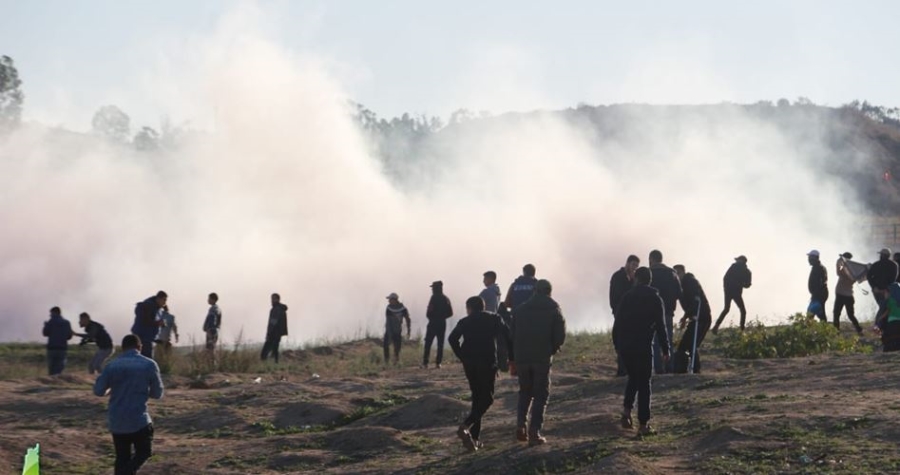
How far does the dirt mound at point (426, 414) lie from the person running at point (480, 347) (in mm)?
3719

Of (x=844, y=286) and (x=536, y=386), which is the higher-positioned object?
(x=844, y=286)

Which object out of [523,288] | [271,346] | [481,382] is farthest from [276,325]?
[481,382]

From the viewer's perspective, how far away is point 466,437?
14.9m

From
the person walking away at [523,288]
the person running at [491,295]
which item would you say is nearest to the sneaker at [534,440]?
the person walking away at [523,288]

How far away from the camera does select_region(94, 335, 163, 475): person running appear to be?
13086mm

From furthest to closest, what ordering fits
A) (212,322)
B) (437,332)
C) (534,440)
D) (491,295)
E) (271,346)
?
(271,346), (212,322), (437,332), (491,295), (534,440)

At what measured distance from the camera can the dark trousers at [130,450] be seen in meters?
13.2

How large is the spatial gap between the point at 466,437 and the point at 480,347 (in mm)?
996

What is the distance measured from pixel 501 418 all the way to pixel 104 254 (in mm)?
40298

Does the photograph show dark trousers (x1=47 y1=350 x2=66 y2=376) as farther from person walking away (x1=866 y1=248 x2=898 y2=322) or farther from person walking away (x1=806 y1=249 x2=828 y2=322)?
person walking away (x1=866 y1=248 x2=898 y2=322)

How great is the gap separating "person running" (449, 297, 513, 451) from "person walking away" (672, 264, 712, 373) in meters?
4.75

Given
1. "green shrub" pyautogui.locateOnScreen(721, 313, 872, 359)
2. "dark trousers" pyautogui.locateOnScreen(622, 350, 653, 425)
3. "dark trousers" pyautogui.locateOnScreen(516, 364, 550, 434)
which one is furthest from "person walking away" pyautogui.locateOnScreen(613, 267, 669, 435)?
"green shrub" pyautogui.locateOnScreen(721, 313, 872, 359)

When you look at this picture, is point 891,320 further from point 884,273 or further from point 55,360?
point 55,360

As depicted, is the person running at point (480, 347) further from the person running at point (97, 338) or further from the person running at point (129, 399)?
the person running at point (97, 338)
